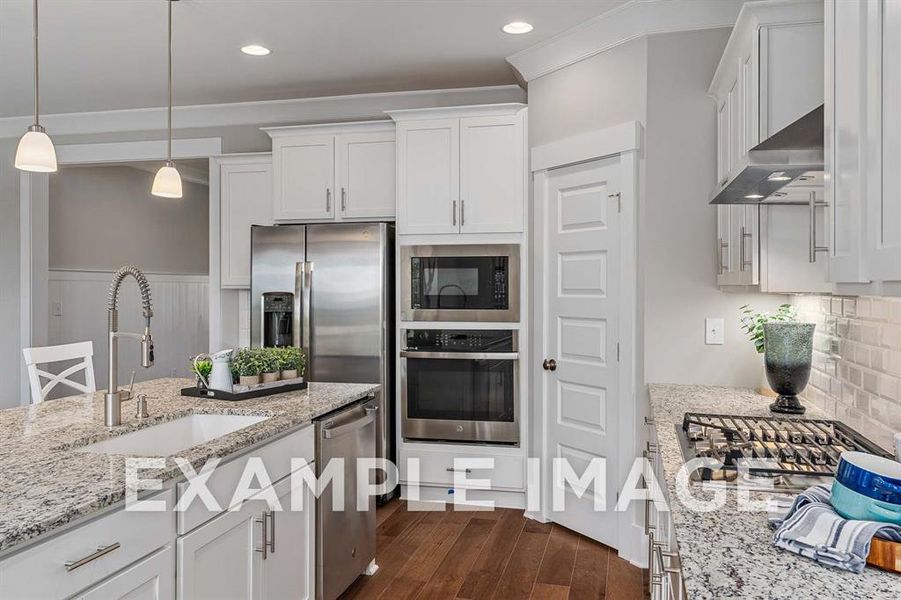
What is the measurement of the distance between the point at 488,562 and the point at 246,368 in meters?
1.53

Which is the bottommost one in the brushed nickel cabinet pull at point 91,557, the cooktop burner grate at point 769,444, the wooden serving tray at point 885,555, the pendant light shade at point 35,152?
the brushed nickel cabinet pull at point 91,557

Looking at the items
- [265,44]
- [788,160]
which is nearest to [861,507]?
[788,160]

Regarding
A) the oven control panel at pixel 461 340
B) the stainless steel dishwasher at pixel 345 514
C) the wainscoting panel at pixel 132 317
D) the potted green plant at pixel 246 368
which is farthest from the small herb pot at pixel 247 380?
the wainscoting panel at pixel 132 317

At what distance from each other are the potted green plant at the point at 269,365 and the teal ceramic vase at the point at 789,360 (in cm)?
192

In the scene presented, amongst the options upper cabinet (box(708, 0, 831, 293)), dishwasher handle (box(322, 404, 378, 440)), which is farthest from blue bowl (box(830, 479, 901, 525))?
dishwasher handle (box(322, 404, 378, 440))

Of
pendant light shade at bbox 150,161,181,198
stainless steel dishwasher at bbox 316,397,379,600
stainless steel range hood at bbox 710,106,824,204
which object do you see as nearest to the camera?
stainless steel range hood at bbox 710,106,824,204

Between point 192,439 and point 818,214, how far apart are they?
2.32 meters

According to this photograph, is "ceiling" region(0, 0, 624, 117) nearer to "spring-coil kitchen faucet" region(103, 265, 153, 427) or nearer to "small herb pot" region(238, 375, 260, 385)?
"spring-coil kitchen faucet" region(103, 265, 153, 427)

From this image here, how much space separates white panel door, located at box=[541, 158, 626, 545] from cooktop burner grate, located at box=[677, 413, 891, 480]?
1.12m

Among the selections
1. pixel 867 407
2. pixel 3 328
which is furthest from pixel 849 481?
pixel 3 328

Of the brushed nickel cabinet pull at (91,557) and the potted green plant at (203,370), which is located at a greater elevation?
the potted green plant at (203,370)

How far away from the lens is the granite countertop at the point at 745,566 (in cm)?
100

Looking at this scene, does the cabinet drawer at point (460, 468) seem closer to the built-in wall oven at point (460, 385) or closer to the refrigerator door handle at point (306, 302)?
the built-in wall oven at point (460, 385)

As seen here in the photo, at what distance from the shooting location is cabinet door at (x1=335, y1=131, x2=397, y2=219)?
414 centimetres
